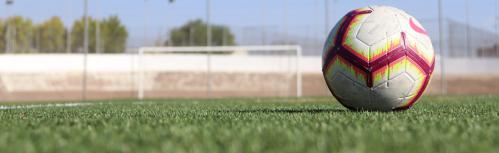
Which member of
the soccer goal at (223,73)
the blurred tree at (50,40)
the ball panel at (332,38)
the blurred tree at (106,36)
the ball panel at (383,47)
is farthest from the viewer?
the blurred tree at (50,40)

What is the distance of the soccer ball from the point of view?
5.93 meters

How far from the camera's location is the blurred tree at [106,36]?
47.7 m

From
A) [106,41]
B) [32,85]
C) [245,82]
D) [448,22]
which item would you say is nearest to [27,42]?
[106,41]

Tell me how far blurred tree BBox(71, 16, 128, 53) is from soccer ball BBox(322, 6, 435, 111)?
32985 millimetres

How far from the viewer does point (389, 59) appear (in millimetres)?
5914

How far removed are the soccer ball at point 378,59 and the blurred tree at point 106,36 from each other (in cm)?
3299

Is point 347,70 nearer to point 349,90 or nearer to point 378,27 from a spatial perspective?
point 349,90

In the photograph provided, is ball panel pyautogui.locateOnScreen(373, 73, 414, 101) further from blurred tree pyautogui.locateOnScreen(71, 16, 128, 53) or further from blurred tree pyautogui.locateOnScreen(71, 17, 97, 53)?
blurred tree pyautogui.locateOnScreen(71, 17, 97, 53)

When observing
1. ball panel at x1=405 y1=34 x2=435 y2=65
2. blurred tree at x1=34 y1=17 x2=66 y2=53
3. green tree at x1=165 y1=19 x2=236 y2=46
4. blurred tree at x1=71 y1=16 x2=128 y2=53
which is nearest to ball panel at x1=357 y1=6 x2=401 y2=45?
ball panel at x1=405 y1=34 x2=435 y2=65

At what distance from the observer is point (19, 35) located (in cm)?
5597

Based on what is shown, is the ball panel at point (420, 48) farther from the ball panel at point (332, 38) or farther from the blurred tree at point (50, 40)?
the blurred tree at point (50, 40)

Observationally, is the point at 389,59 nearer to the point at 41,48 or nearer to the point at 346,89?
the point at 346,89

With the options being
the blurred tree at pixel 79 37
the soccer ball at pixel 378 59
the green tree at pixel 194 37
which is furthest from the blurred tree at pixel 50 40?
the soccer ball at pixel 378 59

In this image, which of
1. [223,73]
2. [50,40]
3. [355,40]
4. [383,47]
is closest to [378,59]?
[383,47]
